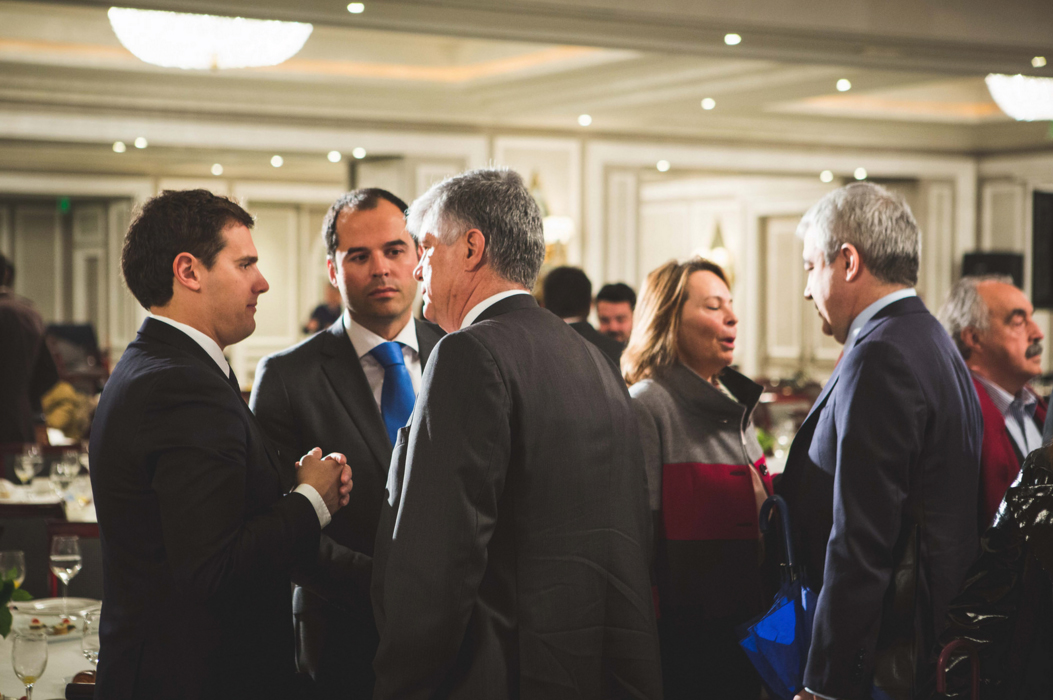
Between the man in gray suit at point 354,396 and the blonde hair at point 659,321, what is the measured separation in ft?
2.13

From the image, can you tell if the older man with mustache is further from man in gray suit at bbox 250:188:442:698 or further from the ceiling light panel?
the ceiling light panel

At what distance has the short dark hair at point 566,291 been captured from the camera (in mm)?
4688

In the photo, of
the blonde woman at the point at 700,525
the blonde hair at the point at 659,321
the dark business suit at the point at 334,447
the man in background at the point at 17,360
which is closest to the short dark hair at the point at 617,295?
the blonde hair at the point at 659,321

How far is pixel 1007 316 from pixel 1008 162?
8.70 meters

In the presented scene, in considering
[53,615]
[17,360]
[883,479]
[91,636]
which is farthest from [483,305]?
[17,360]

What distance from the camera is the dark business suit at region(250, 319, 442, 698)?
2.10 metres

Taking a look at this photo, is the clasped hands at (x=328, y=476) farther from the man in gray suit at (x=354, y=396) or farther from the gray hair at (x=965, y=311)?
the gray hair at (x=965, y=311)

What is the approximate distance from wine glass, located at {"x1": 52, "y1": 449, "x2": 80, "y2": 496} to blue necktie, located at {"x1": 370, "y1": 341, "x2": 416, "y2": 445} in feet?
9.54

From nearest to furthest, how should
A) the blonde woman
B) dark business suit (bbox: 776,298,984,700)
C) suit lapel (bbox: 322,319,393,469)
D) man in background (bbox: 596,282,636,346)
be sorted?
dark business suit (bbox: 776,298,984,700) < suit lapel (bbox: 322,319,393,469) < the blonde woman < man in background (bbox: 596,282,636,346)

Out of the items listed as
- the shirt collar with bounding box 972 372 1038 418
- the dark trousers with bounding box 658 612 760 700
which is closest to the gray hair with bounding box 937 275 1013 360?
the shirt collar with bounding box 972 372 1038 418

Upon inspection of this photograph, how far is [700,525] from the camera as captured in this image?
2432mm

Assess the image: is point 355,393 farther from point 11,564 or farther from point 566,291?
point 566,291

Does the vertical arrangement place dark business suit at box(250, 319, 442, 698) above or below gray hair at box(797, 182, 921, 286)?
below

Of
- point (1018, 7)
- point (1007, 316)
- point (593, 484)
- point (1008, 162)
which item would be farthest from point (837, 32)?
point (1008, 162)
